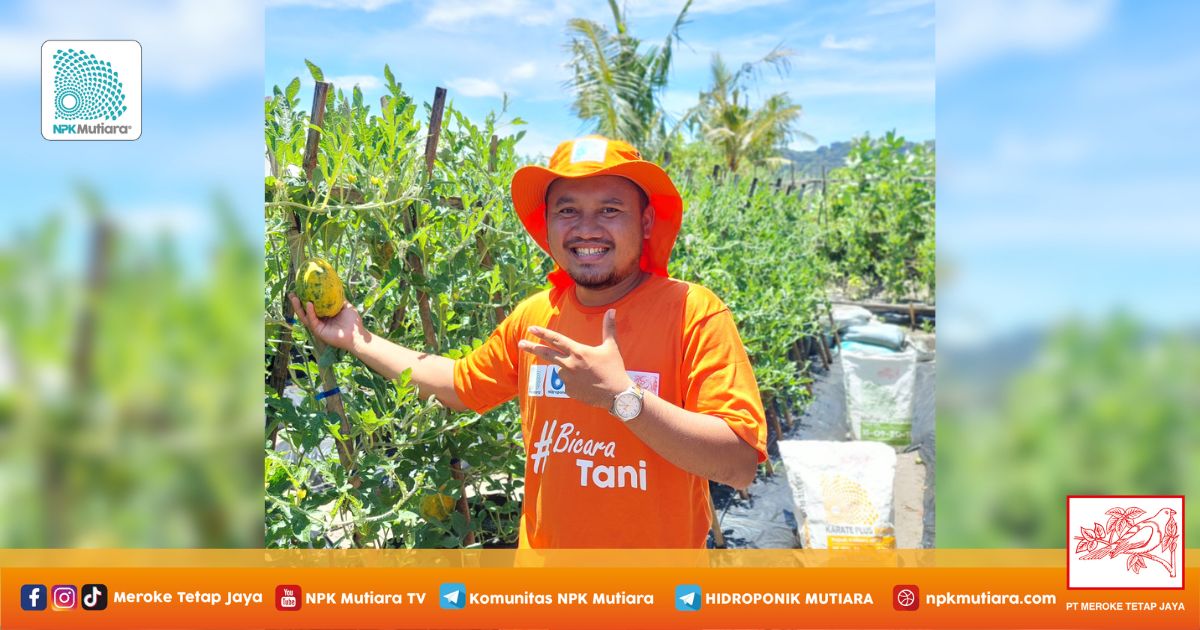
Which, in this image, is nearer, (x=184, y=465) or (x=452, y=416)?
(x=184, y=465)

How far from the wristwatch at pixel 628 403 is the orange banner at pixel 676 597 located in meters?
0.32

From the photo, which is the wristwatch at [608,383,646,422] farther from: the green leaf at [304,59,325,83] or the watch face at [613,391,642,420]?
the green leaf at [304,59,325,83]

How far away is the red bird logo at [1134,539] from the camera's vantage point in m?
1.38

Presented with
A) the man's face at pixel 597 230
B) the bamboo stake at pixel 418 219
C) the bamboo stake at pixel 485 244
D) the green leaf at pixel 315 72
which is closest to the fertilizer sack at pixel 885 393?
the bamboo stake at pixel 485 244

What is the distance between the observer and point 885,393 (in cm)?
563

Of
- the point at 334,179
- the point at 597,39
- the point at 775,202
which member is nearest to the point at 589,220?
the point at 334,179

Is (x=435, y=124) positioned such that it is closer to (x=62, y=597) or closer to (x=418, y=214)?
(x=418, y=214)

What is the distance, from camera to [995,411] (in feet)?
4.39

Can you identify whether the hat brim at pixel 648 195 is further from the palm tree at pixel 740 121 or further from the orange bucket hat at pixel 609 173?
the palm tree at pixel 740 121

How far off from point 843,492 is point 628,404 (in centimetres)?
239

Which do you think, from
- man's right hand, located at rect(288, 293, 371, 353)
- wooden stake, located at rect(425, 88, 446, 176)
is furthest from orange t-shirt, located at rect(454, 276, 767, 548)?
wooden stake, located at rect(425, 88, 446, 176)

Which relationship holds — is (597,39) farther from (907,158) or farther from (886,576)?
(886,576)

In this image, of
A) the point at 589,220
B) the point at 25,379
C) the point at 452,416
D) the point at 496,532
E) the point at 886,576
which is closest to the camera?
the point at 25,379

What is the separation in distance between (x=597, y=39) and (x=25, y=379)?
1378 centimetres
